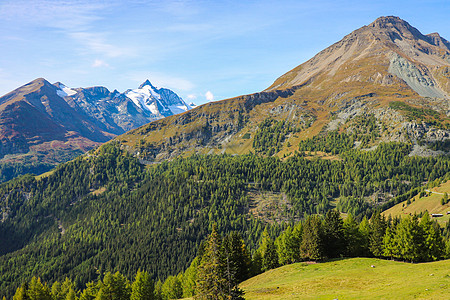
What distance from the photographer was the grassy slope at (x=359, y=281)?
4019 centimetres

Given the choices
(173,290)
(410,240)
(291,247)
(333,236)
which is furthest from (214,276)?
(173,290)

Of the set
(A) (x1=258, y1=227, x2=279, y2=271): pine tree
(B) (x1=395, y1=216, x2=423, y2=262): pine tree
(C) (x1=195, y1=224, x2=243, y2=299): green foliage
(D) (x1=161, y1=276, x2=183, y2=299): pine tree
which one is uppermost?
(C) (x1=195, y1=224, x2=243, y2=299): green foliage

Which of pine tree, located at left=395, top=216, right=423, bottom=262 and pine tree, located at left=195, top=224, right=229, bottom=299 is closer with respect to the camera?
pine tree, located at left=195, top=224, right=229, bottom=299

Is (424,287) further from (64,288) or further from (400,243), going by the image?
(64,288)

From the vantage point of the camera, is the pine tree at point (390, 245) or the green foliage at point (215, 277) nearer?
the green foliage at point (215, 277)

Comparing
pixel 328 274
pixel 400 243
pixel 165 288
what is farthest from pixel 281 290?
pixel 165 288

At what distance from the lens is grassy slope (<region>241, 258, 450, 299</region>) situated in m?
40.2

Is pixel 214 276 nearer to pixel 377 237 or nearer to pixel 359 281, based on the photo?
pixel 359 281

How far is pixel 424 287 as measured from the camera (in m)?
40.3

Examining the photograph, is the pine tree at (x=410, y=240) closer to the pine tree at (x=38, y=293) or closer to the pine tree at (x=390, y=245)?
the pine tree at (x=390, y=245)

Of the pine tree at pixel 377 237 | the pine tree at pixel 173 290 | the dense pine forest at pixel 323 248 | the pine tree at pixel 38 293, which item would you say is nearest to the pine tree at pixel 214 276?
the dense pine forest at pixel 323 248

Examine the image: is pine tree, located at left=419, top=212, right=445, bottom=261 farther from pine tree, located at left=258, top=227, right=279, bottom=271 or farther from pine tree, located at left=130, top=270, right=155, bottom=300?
pine tree, located at left=130, top=270, right=155, bottom=300

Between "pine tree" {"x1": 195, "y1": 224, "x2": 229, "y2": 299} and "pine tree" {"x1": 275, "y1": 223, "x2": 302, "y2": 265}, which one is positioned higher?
"pine tree" {"x1": 195, "y1": 224, "x2": 229, "y2": 299}

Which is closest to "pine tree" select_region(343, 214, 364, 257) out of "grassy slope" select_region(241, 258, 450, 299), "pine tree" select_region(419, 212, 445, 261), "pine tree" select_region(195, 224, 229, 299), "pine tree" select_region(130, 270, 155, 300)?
"grassy slope" select_region(241, 258, 450, 299)
